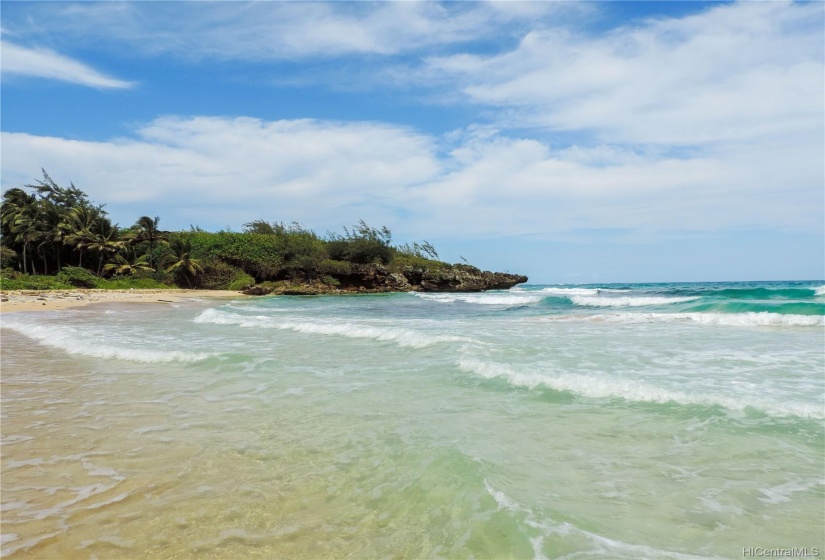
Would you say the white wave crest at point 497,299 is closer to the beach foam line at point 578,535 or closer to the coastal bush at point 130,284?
the coastal bush at point 130,284

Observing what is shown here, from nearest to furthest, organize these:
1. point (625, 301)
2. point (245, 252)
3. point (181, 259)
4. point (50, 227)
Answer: point (625, 301) → point (50, 227) → point (181, 259) → point (245, 252)

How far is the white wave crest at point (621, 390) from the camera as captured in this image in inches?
225

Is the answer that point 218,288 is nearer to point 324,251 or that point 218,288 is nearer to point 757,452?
point 324,251

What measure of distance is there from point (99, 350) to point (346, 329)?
6.20m

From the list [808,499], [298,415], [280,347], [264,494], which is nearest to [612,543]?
[808,499]

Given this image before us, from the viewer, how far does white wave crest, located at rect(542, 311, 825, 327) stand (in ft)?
48.7

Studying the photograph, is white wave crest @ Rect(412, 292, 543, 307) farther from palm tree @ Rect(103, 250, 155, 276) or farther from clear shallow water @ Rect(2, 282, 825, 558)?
palm tree @ Rect(103, 250, 155, 276)

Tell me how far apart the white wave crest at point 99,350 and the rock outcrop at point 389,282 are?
101 feet

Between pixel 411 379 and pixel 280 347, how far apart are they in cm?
483

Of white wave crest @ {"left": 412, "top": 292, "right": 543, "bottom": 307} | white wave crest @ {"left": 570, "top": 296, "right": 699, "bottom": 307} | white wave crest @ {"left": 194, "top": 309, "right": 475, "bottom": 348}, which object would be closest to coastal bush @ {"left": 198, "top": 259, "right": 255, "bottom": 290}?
white wave crest @ {"left": 412, "top": 292, "right": 543, "bottom": 307}

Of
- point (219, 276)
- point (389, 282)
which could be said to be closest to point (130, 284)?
point (219, 276)

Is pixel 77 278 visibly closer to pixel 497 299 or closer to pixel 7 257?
pixel 7 257

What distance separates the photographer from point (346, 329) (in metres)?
14.4

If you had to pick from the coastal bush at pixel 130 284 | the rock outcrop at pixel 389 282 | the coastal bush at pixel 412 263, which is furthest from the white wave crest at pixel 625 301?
the coastal bush at pixel 130 284
